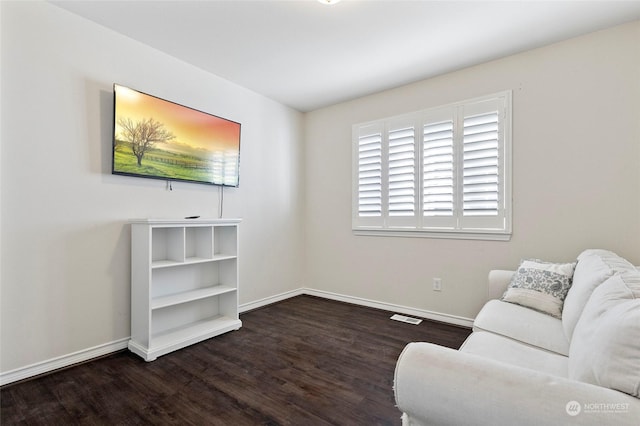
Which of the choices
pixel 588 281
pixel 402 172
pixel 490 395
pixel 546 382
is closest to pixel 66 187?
pixel 490 395

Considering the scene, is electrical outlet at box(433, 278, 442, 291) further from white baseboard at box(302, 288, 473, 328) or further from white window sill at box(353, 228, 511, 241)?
white window sill at box(353, 228, 511, 241)

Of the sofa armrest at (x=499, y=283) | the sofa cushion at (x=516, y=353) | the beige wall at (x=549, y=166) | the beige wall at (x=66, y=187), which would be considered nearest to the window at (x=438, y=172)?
the beige wall at (x=549, y=166)

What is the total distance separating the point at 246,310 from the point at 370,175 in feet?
7.30

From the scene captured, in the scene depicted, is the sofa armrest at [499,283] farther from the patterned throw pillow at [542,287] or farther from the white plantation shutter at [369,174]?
the white plantation shutter at [369,174]

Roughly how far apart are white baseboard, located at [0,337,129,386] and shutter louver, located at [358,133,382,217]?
2793mm

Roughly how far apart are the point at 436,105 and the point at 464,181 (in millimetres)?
895

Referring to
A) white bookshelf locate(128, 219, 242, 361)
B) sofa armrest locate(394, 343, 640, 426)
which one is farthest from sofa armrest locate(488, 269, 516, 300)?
white bookshelf locate(128, 219, 242, 361)

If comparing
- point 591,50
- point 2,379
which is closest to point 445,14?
point 591,50

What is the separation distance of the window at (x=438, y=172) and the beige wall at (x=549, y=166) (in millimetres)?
110

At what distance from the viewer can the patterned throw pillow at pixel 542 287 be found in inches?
80.7

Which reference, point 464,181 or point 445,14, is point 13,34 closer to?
point 445,14

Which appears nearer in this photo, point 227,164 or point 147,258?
point 147,258

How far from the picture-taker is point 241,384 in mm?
2000

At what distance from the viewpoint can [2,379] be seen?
1.95m
